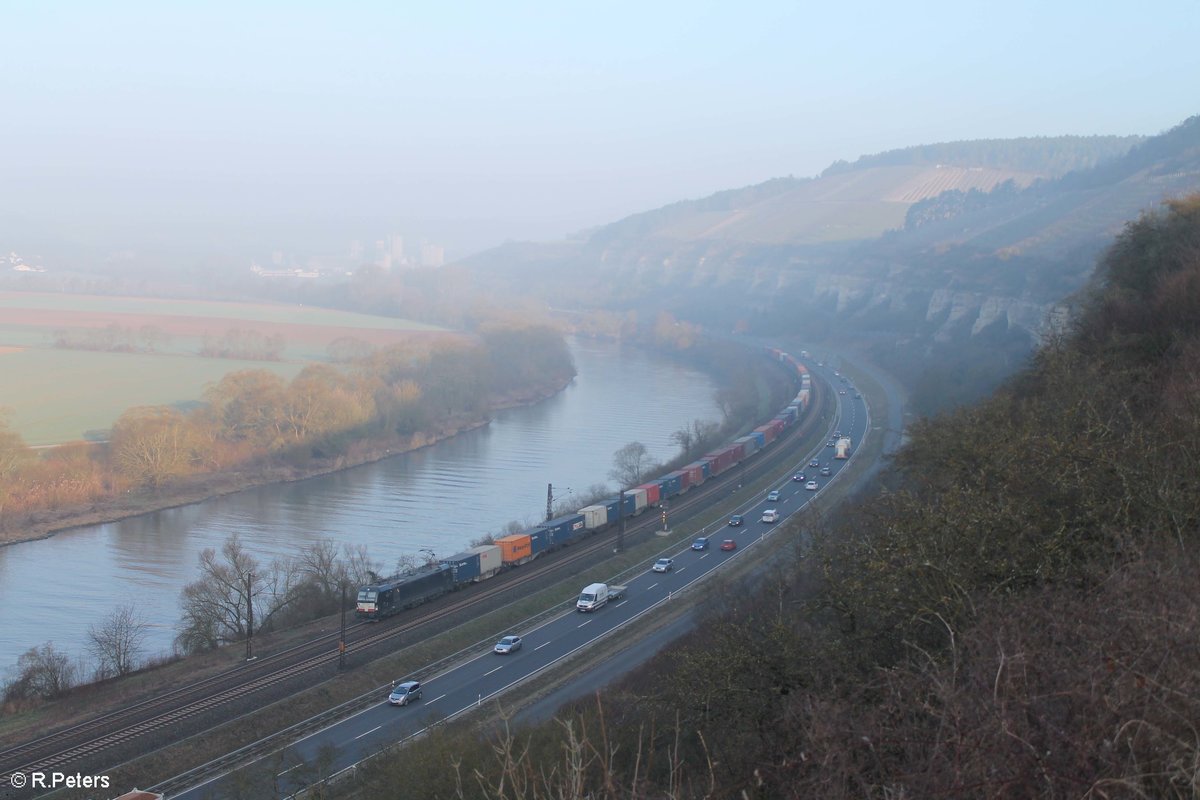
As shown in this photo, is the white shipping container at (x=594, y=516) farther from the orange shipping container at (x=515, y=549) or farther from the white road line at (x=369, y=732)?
the white road line at (x=369, y=732)

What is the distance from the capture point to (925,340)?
1036 inches

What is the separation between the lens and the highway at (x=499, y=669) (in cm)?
493

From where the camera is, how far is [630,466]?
14992 mm

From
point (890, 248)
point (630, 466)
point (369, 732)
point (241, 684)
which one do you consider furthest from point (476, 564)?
point (890, 248)

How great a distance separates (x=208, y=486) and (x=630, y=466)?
6556mm

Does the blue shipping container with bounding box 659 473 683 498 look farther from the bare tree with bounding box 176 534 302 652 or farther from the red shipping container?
the bare tree with bounding box 176 534 302 652

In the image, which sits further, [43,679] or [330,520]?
[330,520]

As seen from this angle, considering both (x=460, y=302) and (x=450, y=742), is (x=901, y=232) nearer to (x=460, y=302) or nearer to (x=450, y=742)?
(x=460, y=302)

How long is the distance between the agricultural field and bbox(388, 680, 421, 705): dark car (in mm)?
11165

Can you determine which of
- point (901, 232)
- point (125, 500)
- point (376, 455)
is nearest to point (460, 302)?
point (901, 232)

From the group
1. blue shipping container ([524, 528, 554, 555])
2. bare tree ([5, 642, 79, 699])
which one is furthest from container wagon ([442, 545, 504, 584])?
bare tree ([5, 642, 79, 699])

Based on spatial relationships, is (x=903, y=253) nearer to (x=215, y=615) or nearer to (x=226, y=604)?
(x=226, y=604)

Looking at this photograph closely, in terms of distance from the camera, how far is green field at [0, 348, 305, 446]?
51.0 ft

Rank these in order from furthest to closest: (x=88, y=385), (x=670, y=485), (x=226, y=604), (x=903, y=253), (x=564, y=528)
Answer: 1. (x=903, y=253)
2. (x=88, y=385)
3. (x=670, y=485)
4. (x=564, y=528)
5. (x=226, y=604)
